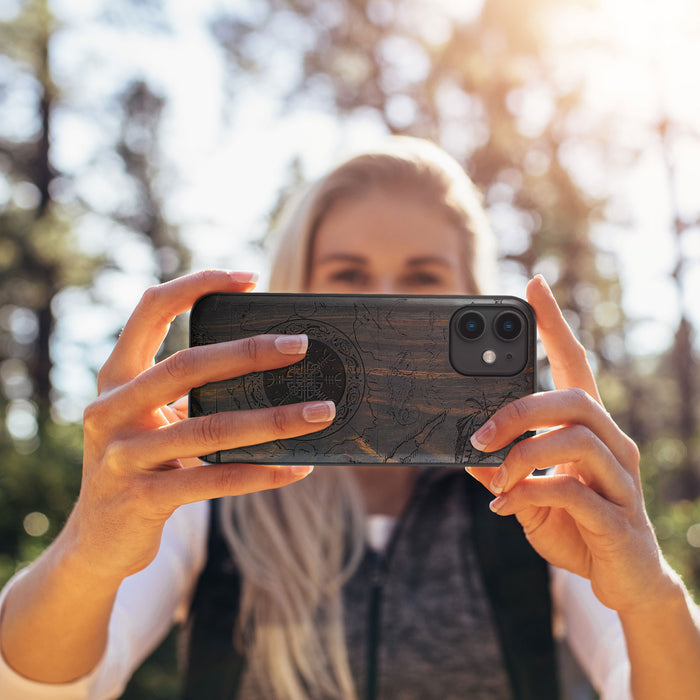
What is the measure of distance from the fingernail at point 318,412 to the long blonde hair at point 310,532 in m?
1.06

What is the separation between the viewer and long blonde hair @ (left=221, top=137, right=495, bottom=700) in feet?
6.46

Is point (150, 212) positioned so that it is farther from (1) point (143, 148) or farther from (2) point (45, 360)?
(2) point (45, 360)

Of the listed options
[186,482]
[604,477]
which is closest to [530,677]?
[604,477]

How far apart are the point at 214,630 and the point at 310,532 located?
448 mm

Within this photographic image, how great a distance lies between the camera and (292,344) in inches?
45.3

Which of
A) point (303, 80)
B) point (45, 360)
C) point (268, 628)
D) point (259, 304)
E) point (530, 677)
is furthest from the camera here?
point (45, 360)

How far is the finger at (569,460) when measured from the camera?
1.13 metres

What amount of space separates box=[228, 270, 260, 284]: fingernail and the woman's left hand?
1.86 ft

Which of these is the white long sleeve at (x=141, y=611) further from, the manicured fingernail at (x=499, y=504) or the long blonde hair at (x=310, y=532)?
the manicured fingernail at (x=499, y=504)

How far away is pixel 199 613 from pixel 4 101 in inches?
517

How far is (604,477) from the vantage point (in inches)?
45.7

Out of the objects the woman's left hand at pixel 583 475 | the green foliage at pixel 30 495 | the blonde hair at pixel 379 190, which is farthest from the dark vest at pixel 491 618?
the green foliage at pixel 30 495

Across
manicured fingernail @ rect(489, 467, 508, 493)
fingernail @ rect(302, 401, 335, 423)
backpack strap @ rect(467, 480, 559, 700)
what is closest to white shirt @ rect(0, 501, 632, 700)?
backpack strap @ rect(467, 480, 559, 700)

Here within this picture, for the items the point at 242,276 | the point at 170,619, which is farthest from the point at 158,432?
the point at 170,619
